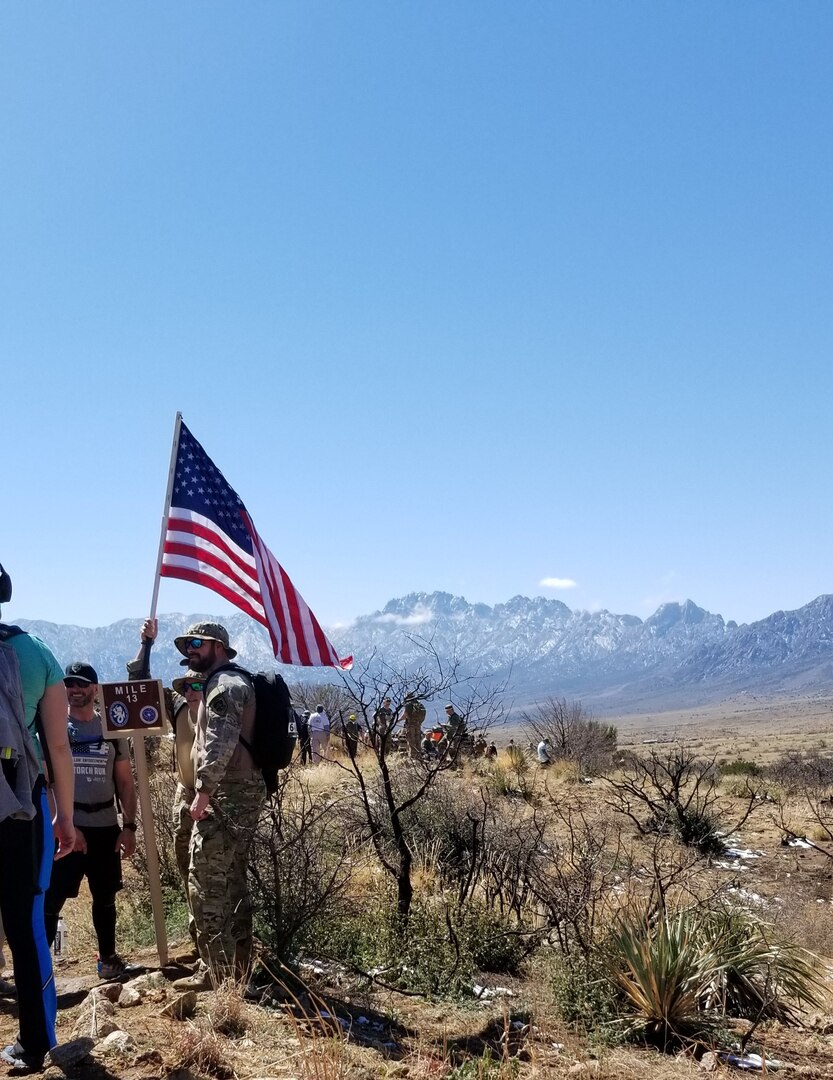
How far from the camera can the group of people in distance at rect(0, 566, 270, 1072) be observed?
140 inches

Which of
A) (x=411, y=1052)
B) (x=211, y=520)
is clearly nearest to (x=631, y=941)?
(x=411, y=1052)

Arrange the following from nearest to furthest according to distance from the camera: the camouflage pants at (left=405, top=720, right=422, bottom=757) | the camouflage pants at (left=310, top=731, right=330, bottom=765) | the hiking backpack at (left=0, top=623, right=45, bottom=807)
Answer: the hiking backpack at (left=0, top=623, right=45, bottom=807) → the camouflage pants at (left=405, top=720, right=422, bottom=757) → the camouflage pants at (left=310, top=731, right=330, bottom=765)

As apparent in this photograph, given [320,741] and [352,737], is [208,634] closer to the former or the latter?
[352,737]

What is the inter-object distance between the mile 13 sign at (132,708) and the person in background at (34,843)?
1921mm

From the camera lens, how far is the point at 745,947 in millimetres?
6082

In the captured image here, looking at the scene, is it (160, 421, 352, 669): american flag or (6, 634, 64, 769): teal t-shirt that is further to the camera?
(160, 421, 352, 669): american flag

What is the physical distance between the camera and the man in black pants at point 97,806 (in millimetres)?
5805

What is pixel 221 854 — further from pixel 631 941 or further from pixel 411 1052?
pixel 631 941

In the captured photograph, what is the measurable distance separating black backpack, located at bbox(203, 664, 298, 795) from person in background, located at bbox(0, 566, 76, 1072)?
1340mm


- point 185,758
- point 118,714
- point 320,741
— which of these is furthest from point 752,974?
point 320,741

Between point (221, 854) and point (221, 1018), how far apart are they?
0.83 meters

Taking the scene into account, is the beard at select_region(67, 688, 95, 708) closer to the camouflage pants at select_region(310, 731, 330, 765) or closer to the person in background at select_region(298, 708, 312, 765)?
the person in background at select_region(298, 708, 312, 765)

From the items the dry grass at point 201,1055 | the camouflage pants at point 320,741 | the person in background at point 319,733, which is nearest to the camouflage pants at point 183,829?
the dry grass at point 201,1055

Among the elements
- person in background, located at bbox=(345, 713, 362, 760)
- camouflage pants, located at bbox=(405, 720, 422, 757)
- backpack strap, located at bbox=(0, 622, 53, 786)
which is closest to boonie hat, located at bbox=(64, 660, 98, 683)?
person in background, located at bbox=(345, 713, 362, 760)
